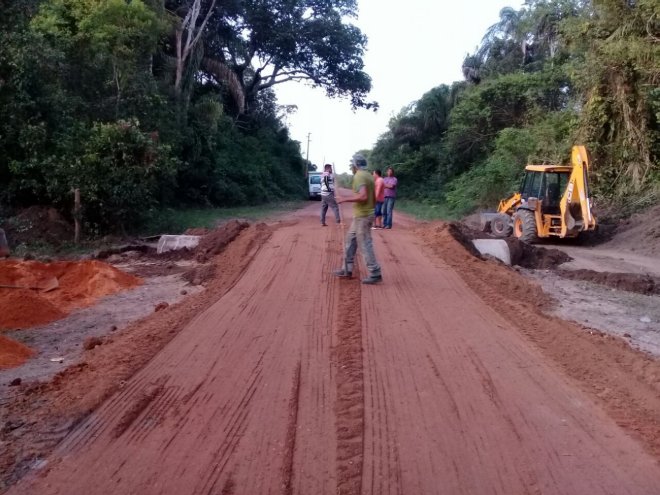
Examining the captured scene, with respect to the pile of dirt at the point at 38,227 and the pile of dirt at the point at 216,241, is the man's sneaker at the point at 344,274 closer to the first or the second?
the pile of dirt at the point at 216,241

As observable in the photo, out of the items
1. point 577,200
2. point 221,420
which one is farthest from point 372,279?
point 577,200

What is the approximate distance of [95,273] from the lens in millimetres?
12797

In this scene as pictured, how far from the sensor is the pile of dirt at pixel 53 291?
10.0 m

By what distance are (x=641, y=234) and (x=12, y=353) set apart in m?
18.9

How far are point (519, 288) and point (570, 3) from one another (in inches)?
932

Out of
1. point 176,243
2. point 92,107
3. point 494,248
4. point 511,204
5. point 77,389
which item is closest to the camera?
point 77,389

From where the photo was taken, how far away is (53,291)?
12.1 m

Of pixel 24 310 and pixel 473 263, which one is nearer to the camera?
pixel 24 310

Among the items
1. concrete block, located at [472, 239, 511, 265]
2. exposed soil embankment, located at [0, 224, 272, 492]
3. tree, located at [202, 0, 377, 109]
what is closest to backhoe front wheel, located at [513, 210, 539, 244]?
concrete block, located at [472, 239, 511, 265]

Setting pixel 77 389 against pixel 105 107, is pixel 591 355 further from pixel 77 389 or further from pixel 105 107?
pixel 105 107

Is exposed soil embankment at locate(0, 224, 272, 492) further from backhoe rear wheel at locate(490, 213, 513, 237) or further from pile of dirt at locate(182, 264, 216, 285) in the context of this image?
backhoe rear wheel at locate(490, 213, 513, 237)

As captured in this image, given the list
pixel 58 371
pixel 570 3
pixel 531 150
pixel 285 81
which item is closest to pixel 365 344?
pixel 58 371

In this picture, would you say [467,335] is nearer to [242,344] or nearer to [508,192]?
[242,344]

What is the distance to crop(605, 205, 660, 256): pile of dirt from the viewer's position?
20.3 meters
